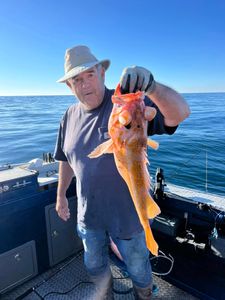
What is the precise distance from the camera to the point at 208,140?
415 inches

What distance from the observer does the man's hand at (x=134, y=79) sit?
4.03 feet

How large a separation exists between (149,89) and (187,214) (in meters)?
1.87

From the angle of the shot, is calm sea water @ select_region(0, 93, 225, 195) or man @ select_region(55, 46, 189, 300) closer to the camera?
man @ select_region(55, 46, 189, 300)

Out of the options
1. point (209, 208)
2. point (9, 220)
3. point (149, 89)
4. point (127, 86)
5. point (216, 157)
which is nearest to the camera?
point (127, 86)

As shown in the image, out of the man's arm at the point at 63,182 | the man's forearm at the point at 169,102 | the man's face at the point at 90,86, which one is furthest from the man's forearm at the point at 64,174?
the man's forearm at the point at 169,102

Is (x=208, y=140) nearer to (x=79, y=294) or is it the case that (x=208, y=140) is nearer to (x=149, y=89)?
(x=79, y=294)

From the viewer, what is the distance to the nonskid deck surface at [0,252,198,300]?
2662mm

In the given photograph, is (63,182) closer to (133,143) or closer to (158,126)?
(158,126)

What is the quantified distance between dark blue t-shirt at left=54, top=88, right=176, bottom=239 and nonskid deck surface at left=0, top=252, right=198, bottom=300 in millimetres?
1083

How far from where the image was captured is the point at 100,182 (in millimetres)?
1924

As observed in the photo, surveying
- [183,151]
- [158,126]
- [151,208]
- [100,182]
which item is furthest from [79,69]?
[183,151]

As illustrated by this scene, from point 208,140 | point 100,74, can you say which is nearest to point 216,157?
point 208,140

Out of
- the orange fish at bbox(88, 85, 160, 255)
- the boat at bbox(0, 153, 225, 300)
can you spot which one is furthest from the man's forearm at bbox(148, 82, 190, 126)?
the boat at bbox(0, 153, 225, 300)

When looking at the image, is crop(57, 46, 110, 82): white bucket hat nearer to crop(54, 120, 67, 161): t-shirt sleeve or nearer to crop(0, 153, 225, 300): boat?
crop(54, 120, 67, 161): t-shirt sleeve
